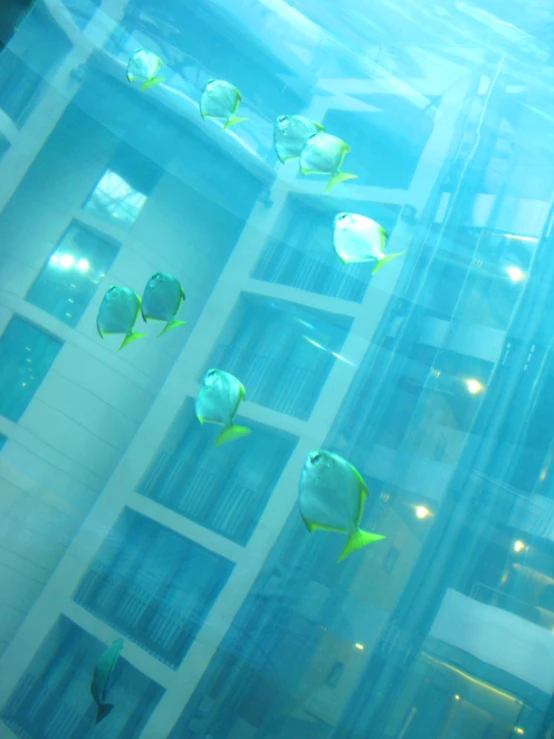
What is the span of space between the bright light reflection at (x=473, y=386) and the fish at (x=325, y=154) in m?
1.29

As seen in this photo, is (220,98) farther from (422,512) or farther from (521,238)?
(422,512)

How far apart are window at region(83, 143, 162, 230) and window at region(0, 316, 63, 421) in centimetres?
85

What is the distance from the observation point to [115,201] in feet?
8.60

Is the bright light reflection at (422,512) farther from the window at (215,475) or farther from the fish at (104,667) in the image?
the fish at (104,667)

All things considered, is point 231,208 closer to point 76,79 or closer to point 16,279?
point 76,79

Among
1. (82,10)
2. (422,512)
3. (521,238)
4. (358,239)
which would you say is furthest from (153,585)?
(82,10)

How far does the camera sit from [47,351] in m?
2.55

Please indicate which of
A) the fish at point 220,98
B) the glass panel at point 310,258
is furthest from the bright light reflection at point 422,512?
the fish at point 220,98

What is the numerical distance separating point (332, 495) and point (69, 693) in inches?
96.6

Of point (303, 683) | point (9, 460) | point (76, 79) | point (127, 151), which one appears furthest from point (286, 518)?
point (76, 79)

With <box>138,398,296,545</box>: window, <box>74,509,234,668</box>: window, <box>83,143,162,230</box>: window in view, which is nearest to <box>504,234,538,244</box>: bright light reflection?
<box>138,398,296,545</box>: window

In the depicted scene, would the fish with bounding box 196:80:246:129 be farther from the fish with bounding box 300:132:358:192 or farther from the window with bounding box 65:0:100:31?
the window with bounding box 65:0:100:31

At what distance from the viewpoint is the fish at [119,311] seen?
5.05 ft

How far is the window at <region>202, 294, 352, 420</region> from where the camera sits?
2576 mm
